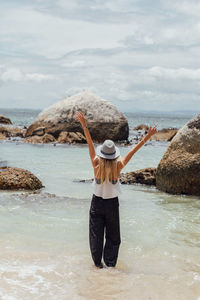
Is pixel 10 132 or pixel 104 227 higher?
pixel 10 132

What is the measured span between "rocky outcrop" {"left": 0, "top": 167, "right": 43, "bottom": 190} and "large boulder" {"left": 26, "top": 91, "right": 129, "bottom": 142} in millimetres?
13502

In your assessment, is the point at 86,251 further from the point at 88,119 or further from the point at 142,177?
the point at 88,119

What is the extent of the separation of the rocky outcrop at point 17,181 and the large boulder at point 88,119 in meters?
13.5

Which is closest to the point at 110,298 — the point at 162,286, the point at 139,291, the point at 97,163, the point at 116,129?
the point at 139,291

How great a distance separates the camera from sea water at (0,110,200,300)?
472cm

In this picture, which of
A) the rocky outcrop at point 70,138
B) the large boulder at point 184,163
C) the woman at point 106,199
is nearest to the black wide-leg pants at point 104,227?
the woman at point 106,199

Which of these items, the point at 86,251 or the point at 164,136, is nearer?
the point at 86,251

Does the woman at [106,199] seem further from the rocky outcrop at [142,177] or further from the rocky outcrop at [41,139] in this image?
the rocky outcrop at [41,139]

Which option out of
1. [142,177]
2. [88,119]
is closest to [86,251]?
[142,177]

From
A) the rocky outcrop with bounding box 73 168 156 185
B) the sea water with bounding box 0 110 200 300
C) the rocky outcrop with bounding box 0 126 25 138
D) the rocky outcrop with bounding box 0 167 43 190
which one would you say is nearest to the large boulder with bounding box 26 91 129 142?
the rocky outcrop with bounding box 0 126 25 138

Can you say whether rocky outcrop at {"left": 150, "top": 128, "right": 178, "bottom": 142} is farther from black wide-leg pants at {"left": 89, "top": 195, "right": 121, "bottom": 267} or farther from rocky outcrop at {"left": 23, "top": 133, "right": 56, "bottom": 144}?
black wide-leg pants at {"left": 89, "top": 195, "right": 121, "bottom": 267}

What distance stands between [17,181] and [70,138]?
1268 centimetres

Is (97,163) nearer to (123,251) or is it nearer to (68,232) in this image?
(123,251)

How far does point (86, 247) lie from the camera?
6.22 meters
